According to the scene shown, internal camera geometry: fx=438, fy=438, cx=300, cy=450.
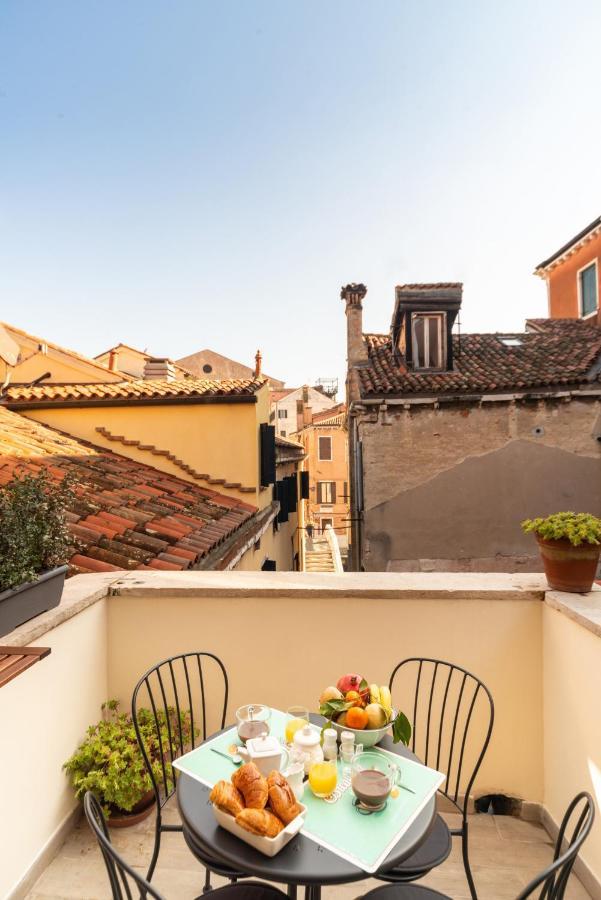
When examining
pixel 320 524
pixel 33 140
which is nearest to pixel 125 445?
pixel 33 140

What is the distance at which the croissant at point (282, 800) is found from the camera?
125 cm

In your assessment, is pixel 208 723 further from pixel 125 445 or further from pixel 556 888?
pixel 125 445

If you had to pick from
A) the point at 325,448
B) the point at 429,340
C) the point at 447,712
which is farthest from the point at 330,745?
the point at 325,448

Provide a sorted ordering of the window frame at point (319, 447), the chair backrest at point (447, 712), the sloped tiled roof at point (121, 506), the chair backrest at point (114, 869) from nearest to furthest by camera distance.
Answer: the chair backrest at point (114, 869) → the chair backrest at point (447, 712) → the sloped tiled roof at point (121, 506) → the window frame at point (319, 447)

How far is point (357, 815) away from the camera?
1.34 m

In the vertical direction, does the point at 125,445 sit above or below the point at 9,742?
above

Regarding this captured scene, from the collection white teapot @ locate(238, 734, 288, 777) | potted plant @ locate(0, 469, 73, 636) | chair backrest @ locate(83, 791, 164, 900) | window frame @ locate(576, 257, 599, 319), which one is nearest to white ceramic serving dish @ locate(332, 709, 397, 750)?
white teapot @ locate(238, 734, 288, 777)

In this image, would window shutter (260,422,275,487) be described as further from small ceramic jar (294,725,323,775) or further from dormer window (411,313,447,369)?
small ceramic jar (294,725,323,775)

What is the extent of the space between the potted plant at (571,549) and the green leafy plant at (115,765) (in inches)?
86.6

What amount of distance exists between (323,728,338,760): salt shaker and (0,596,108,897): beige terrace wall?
4.24 ft

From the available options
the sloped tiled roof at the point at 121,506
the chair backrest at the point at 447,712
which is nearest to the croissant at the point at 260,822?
the chair backrest at the point at 447,712

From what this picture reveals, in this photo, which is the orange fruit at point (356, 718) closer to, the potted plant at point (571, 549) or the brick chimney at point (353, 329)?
the potted plant at point (571, 549)

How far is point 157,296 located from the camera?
1185 centimetres

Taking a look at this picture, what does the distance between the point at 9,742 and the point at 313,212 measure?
33.1ft
